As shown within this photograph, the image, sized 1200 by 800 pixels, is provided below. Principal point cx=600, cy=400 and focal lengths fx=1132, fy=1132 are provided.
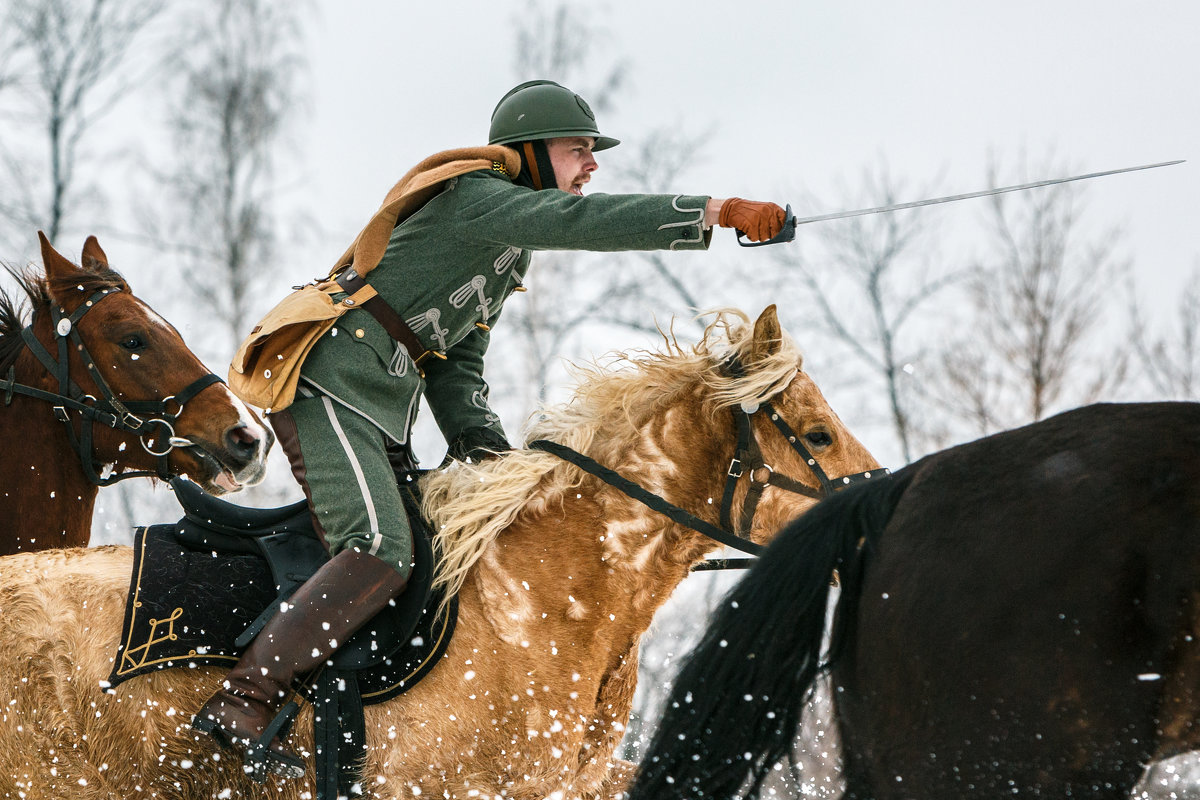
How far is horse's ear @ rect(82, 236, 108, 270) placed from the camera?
4410 millimetres

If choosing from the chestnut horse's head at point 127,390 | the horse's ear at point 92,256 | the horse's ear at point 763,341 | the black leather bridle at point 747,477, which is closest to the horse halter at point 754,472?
the black leather bridle at point 747,477

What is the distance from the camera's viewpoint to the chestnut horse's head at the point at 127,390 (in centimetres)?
403

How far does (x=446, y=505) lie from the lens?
3.36 m

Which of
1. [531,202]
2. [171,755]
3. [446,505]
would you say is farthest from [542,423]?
[171,755]

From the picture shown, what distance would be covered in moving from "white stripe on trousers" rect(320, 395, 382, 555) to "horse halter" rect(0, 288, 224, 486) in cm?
101

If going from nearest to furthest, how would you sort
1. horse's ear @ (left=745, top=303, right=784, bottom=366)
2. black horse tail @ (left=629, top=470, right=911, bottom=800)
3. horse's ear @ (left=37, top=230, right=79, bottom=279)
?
black horse tail @ (left=629, top=470, right=911, bottom=800) < horse's ear @ (left=745, top=303, right=784, bottom=366) < horse's ear @ (left=37, top=230, right=79, bottom=279)

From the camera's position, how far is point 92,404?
4148 mm

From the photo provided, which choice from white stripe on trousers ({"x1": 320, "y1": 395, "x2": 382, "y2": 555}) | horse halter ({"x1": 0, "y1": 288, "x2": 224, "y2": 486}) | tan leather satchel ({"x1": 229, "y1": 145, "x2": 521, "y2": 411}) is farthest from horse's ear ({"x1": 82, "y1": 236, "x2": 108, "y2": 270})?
white stripe on trousers ({"x1": 320, "y1": 395, "x2": 382, "y2": 555})

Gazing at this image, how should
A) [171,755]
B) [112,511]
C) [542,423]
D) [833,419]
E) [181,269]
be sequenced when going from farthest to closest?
[181,269] < [112,511] < [542,423] < [833,419] < [171,755]

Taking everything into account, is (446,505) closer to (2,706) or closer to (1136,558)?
(2,706)

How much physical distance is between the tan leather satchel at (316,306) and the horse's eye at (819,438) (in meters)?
1.25

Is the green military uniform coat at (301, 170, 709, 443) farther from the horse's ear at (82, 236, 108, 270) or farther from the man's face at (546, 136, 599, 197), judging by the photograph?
the horse's ear at (82, 236, 108, 270)

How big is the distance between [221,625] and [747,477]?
154cm

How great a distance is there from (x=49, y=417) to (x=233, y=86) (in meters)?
9.18
